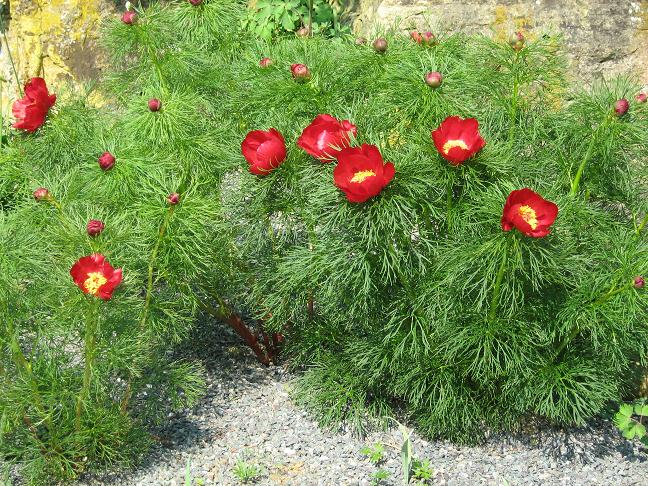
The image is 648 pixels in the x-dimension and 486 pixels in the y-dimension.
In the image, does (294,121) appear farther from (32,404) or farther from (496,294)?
(32,404)

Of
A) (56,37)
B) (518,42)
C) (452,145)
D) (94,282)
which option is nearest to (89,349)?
(94,282)

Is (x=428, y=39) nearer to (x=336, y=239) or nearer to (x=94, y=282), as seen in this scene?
Result: (x=336, y=239)

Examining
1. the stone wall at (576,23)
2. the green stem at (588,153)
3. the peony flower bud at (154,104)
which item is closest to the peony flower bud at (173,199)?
the peony flower bud at (154,104)

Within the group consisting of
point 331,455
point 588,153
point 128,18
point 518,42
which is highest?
point 128,18

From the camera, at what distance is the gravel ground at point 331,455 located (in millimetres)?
2619

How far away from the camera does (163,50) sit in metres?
3.19

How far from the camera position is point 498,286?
7.79 ft

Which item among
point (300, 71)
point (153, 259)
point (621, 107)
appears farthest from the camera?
point (300, 71)

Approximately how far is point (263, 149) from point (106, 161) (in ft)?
1.55

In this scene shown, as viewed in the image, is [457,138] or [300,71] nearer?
[457,138]

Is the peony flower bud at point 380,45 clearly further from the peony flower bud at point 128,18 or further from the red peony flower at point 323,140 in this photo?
the peony flower bud at point 128,18

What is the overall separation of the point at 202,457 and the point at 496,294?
41.5 inches

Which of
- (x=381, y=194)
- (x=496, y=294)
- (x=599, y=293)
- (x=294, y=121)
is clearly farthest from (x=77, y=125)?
(x=599, y=293)

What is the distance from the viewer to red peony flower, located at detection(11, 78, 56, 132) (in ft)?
9.32
